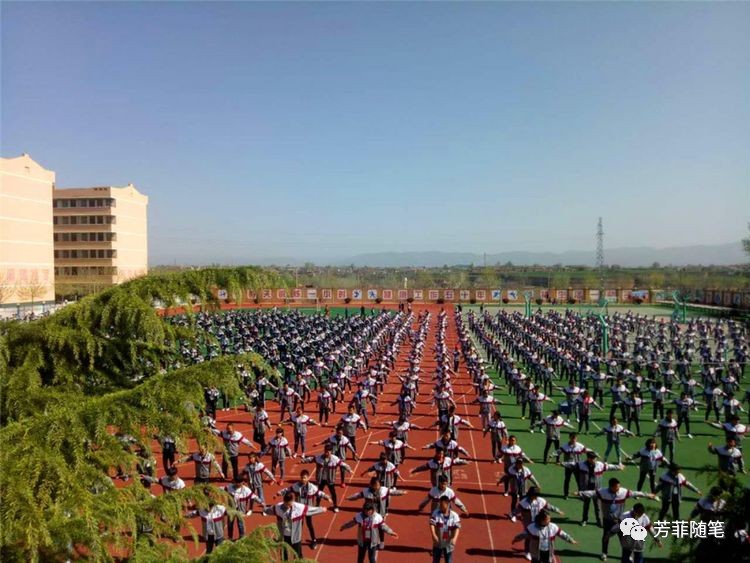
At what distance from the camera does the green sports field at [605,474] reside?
8938 mm

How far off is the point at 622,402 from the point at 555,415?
425cm

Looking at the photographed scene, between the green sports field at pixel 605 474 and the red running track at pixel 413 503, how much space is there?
87 cm

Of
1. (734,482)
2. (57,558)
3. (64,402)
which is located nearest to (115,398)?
(64,402)

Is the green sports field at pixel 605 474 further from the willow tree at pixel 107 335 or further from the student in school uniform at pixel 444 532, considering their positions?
the willow tree at pixel 107 335

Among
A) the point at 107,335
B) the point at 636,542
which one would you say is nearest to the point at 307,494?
the point at 636,542

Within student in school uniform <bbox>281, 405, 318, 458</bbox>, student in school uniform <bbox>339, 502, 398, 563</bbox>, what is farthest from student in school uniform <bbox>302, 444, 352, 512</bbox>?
student in school uniform <bbox>281, 405, 318, 458</bbox>

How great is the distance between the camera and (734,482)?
3436 millimetres

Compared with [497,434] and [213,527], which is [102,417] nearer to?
[213,527]

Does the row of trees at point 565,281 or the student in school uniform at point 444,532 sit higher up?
the row of trees at point 565,281

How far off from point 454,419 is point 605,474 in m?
3.30

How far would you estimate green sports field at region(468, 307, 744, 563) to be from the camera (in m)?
8.94

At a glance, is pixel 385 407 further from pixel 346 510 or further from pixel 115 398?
pixel 115 398

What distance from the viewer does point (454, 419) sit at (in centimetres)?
1340

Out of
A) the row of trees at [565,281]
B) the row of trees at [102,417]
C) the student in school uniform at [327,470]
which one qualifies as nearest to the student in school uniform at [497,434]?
the student in school uniform at [327,470]
